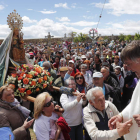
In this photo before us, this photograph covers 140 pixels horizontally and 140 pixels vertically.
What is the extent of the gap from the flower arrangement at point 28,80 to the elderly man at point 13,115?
0.51 metres

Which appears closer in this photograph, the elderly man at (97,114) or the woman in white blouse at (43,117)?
the elderly man at (97,114)

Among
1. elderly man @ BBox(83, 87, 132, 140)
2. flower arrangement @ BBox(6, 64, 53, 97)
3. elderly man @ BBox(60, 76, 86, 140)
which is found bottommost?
elderly man @ BBox(60, 76, 86, 140)

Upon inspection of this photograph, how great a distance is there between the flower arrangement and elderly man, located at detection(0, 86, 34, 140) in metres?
0.51

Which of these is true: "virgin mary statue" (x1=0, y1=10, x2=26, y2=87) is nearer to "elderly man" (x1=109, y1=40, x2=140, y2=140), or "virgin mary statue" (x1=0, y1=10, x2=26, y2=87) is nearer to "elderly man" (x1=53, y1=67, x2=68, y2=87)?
"elderly man" (x1=53, y1=67, x2=68, y2=87)

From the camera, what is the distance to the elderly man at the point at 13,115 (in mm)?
2131

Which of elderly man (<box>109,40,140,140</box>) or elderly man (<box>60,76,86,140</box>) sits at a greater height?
elderly man (<box>109,40,140,140</box>)

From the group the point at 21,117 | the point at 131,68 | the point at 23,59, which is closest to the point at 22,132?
the point at 21,117

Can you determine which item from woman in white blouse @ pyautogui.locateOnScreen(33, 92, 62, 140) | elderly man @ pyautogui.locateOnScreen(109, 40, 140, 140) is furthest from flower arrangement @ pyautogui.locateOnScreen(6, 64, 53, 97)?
elderly man @ pyautogui.locateOnScreen(109, 40, 140, 140)

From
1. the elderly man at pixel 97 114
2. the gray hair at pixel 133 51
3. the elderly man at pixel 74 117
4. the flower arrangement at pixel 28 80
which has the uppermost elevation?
the gray hair at pixel 133 51

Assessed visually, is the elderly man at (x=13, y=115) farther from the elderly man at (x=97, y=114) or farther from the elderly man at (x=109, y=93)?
the elderly man at (x=109, y=93)

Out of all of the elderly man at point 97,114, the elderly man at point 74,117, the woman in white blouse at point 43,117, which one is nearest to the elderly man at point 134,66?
the elderly man at point 97,114

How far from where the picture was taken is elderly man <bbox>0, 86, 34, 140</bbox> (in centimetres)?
213

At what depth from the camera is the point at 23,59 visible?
4.96m

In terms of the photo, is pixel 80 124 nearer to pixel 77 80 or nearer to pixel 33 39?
pixel 77 80
